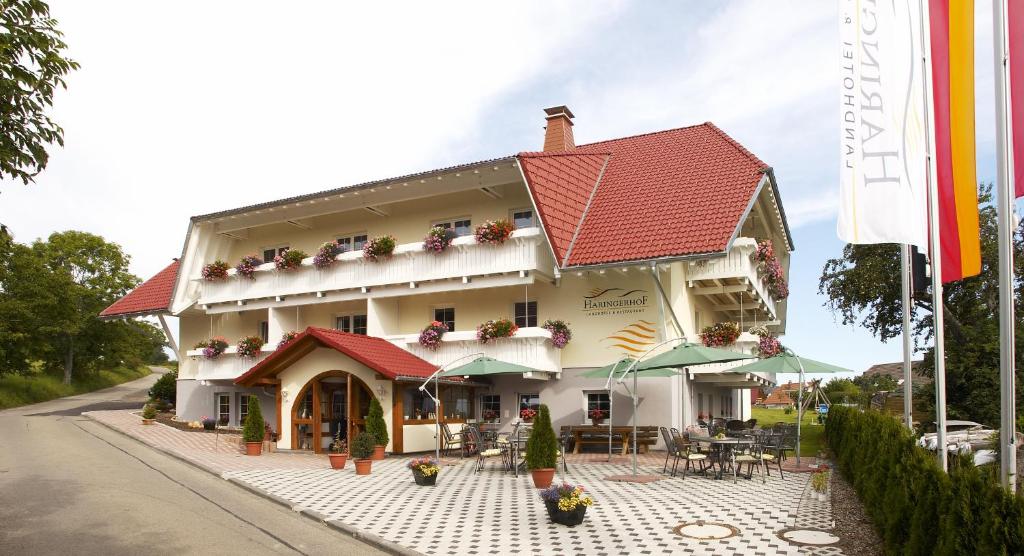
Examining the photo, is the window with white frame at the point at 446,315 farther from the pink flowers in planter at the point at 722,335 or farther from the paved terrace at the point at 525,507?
the pink flowers in planter at the point at 722,335

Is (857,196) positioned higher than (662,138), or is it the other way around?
(662,138)

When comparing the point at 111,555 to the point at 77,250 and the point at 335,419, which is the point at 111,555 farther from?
the point at 77,250

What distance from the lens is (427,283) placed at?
23.8 metres

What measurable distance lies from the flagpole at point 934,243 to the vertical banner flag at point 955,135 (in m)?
0.14

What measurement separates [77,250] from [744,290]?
40717 millimetres

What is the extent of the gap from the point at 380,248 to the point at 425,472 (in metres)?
10.5

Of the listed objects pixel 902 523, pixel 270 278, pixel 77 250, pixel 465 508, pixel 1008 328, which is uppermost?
pixel 77 250

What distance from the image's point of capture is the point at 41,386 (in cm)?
4384

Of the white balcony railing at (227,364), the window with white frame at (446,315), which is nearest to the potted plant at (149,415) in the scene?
the white balcony railing at (227,364)

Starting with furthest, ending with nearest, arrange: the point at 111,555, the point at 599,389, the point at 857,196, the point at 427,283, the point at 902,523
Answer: the point at 427,283 → the point at 599,389 → the point at 857,196 → the point at 111,555 → the point at 902,523

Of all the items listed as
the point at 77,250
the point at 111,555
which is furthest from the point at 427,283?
the point at 77,250

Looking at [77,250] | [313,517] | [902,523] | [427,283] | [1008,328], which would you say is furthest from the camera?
[77,250]

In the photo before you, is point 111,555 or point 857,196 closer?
point 111,555

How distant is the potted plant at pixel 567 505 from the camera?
435 inches
